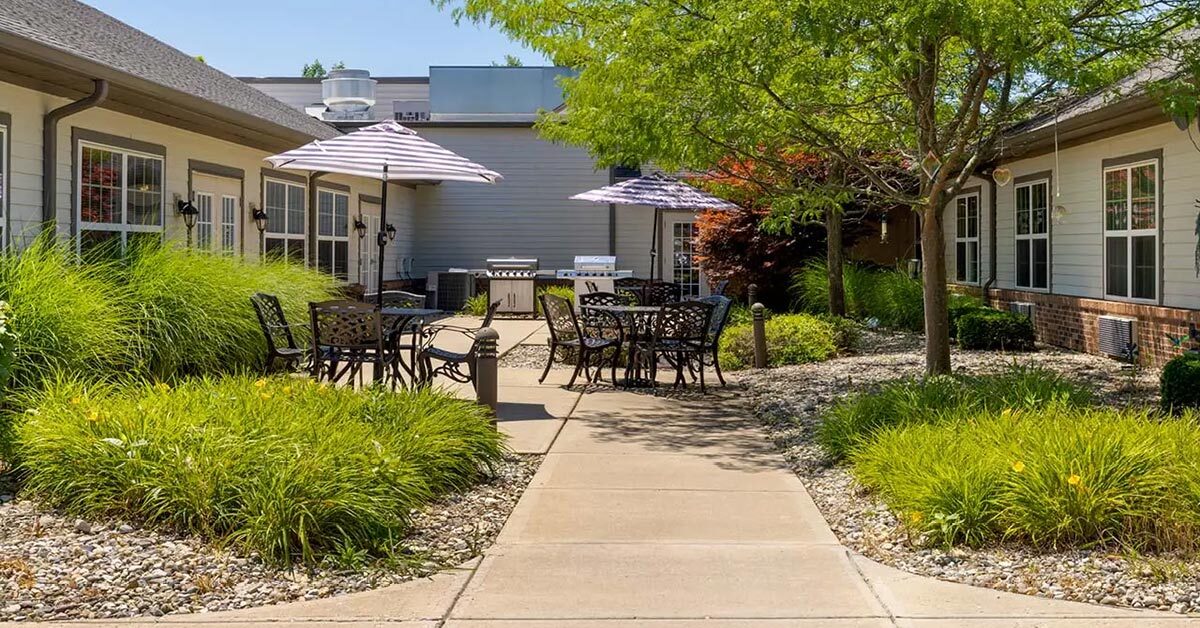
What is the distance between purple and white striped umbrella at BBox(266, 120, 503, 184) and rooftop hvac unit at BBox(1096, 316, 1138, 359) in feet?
25.0

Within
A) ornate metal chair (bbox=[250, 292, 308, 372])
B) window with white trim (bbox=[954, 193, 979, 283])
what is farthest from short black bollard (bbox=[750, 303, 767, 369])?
window with white trim (bbox=[954, 193, 979, 283])

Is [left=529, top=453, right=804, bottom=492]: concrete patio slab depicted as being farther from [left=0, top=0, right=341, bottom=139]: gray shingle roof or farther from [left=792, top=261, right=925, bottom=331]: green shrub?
[left=792, top=261, right=925, bottom=331]: green shrub

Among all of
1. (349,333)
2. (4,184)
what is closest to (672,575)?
(349,333)

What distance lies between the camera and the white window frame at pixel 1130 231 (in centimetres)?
1273

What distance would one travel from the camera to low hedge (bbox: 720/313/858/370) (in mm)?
13961

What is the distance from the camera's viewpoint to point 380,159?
34.1ft

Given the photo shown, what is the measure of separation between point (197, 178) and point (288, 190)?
10.5ft

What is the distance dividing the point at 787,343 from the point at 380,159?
593cm

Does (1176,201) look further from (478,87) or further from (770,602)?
(478,87)

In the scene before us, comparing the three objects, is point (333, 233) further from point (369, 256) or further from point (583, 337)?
point (583, 337)

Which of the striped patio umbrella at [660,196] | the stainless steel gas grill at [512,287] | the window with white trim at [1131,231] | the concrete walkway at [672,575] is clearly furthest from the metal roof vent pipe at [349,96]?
the concrete walkway at [672,575]

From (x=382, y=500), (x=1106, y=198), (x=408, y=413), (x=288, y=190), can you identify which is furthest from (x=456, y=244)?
(x=382, y=500)

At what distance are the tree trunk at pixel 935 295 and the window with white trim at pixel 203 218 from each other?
Result: 8.52 meters

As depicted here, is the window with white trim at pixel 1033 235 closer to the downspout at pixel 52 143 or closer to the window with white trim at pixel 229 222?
the window with white trim at pixel 229 222
